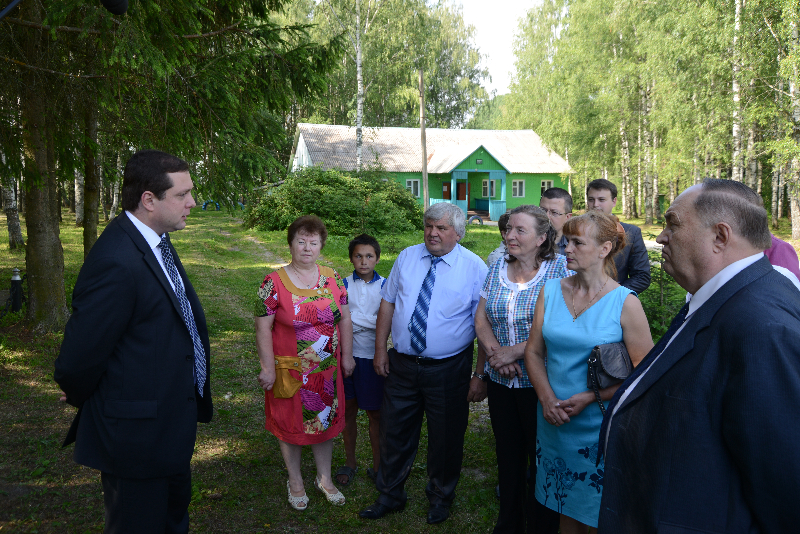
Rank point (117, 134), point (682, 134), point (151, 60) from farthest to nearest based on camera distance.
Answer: point (682, 134), point (117, 134), point (151, 60)

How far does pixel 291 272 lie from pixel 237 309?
22.0 feet

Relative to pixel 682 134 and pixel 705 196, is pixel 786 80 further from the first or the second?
pixel 705 196

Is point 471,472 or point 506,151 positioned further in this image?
point 506,151

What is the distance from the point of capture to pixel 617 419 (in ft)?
5.66

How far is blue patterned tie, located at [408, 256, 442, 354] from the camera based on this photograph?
11.8 feet

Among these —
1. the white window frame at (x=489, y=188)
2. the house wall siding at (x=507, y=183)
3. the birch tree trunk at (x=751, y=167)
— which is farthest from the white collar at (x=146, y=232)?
the house wall siding at (x=507, y=183)

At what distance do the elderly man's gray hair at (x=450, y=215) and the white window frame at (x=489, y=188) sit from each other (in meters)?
30.2

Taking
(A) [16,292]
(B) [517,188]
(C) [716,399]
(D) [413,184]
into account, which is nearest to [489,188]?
(B) [517,188]

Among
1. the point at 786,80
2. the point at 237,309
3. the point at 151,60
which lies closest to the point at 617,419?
the point at 151,60

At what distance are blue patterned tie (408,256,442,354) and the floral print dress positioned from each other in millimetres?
551

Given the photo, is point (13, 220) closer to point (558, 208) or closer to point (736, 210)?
point (558, 208)

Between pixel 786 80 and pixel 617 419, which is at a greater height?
pixel 786 80

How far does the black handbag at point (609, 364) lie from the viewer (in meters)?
2.69

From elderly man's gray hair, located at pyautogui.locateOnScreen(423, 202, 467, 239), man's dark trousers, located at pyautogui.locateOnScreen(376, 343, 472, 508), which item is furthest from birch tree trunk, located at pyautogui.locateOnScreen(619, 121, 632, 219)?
man's dark trousers, located at pyautogui.locateOnScreen(376, 343, 472, 508)
